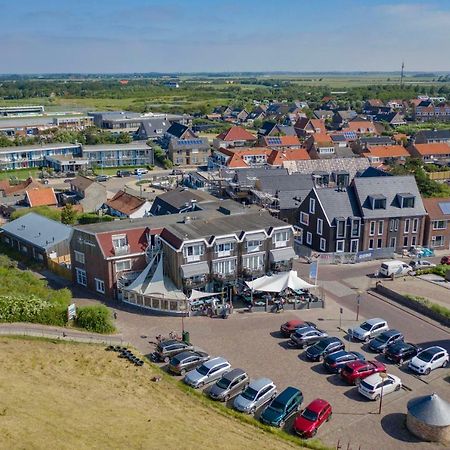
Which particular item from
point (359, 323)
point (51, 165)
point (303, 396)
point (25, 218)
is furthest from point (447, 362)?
point (51, 165)

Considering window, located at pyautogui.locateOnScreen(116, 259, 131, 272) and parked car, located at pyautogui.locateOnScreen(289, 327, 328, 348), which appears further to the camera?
window, located at pyautogui.locateOnScreen(116, 259, 131, 272)

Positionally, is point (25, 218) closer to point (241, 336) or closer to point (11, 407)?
point (241, 336)

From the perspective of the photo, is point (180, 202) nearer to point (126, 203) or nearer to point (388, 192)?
point (126, 203)

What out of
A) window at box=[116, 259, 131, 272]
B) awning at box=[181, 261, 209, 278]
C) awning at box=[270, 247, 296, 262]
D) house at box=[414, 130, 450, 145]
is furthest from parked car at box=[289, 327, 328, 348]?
house at box=[414, 130, 450, 145]

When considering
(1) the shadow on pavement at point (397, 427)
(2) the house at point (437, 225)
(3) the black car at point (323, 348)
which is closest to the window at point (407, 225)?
(2) the house at point (437, 225)

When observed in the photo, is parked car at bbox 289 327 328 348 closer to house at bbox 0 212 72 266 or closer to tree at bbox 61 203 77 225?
house at bbox 0 212 72 266

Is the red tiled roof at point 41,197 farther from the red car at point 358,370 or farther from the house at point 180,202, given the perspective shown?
the red car at point 358,370
